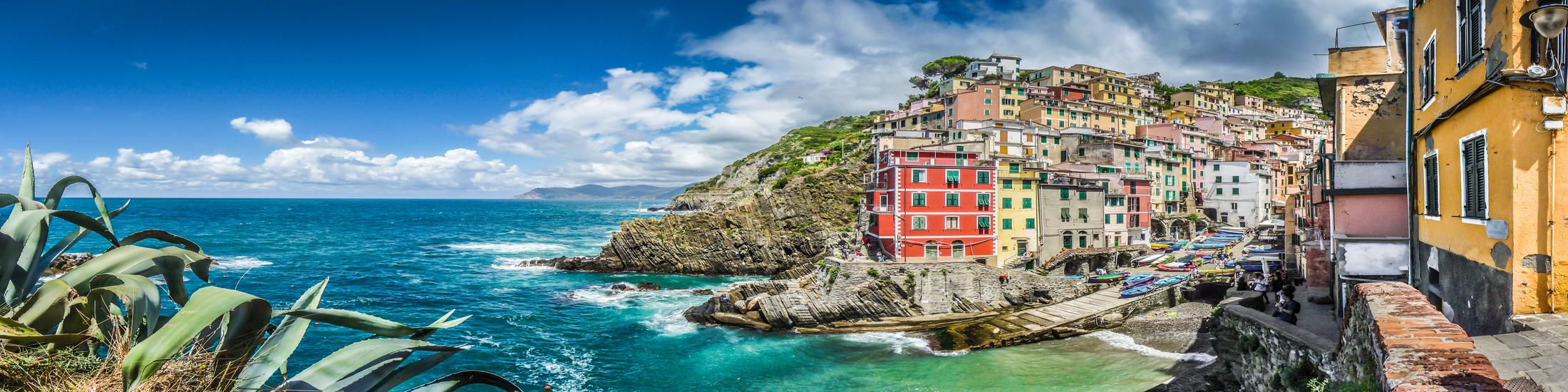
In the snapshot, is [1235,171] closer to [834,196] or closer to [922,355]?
[834,196]

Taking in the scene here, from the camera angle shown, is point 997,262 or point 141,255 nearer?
point 141,255

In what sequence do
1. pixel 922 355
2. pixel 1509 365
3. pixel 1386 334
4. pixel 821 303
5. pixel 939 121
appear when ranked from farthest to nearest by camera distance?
pixel 939 121 < pixel 821 303 < pixel 922 355 < pixel 1386 334 < pixel 1509 365

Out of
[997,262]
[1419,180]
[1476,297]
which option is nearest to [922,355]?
[997,262]

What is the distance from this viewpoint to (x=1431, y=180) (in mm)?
11922

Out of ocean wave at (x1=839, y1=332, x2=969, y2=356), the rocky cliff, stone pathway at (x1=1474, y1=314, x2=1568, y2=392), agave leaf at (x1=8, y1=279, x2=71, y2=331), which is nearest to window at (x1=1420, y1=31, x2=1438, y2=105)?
stone pathway at (x1=1474, y1=314, x2=1568, y2=392)

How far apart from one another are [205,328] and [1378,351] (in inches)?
411

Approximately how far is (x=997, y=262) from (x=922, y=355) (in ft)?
54.0

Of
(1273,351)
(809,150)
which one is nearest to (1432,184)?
(1273,351)

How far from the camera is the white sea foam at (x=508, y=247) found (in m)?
82.0

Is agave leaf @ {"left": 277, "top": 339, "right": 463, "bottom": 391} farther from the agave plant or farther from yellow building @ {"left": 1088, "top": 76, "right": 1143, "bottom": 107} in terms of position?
yellow building @ {"left": 1088, "top": 76, "right": 1143, "bottom": 107}

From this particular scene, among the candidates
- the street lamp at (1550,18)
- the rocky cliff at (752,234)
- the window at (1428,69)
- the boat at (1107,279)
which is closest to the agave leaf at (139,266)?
the street lamp at (1550,18)

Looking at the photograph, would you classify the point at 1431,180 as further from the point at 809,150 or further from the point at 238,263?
the point at 809,150

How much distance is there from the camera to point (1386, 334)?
26.1ft

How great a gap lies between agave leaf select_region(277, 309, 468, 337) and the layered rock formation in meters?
A: 32.4
